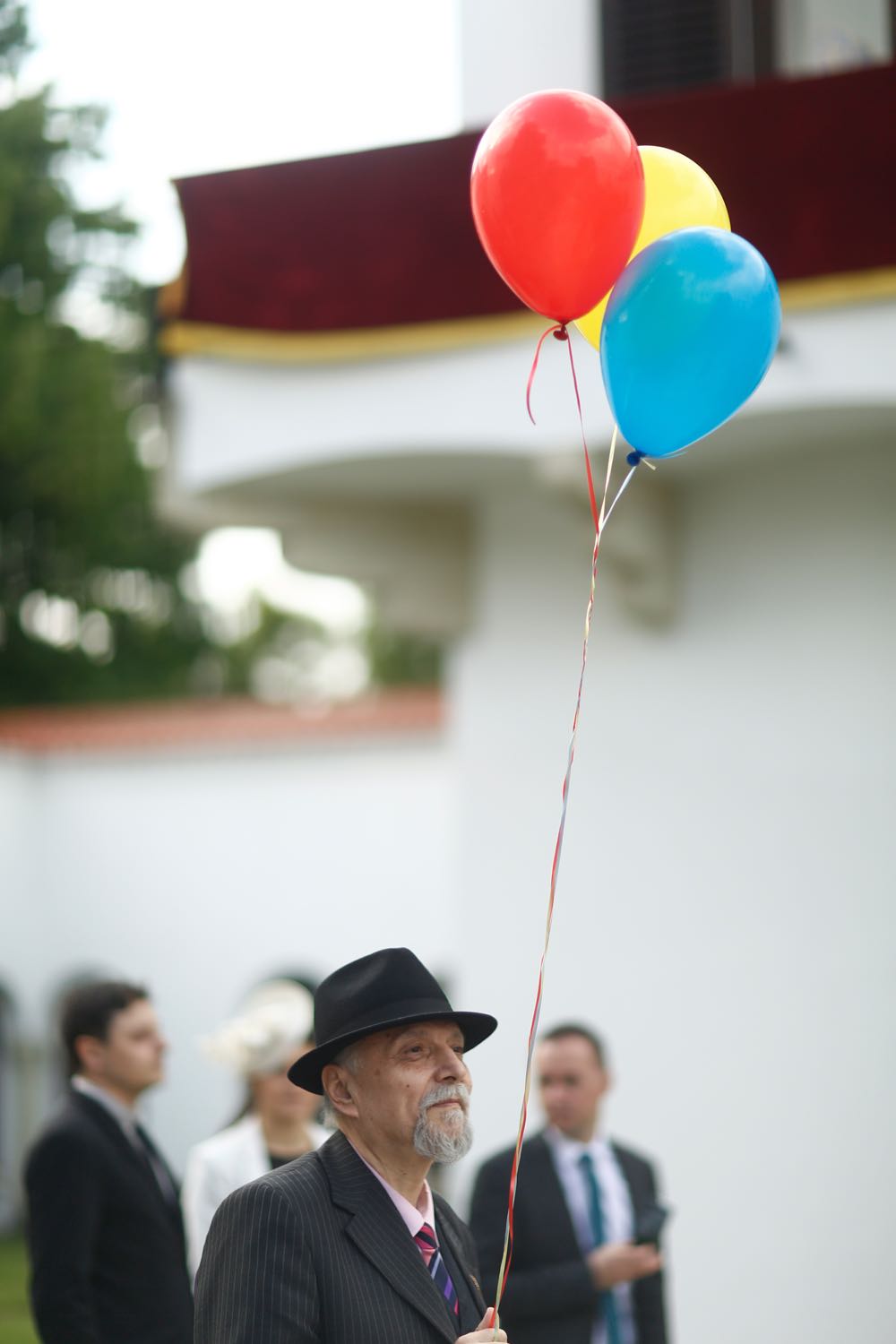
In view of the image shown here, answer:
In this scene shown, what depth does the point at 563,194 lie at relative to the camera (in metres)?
3.67

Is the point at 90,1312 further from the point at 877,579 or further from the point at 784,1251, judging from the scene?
the point at 877,579

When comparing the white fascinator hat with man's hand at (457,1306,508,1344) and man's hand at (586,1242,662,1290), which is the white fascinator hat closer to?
man's hand at (586,1242,662,1290)

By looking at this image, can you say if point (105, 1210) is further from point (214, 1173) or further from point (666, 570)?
point (666, 570)

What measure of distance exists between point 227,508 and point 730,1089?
129 inches

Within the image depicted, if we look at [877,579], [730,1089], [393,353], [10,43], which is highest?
[10,43]

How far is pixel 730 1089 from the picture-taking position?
721 cm

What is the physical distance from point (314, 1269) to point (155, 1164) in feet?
6.41

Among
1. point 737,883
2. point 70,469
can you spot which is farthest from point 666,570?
point 70,469

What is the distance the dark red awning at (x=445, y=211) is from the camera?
20.7ft

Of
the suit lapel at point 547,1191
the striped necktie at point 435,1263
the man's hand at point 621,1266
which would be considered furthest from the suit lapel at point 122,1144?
the striped necktie at point 435,1263

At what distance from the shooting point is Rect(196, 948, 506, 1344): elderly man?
9.20 ft

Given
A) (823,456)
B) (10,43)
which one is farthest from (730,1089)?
(10,43)

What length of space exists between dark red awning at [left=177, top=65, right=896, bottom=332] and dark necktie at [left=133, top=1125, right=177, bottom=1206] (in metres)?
3.65

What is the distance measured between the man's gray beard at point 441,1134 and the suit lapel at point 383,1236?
11 cm
